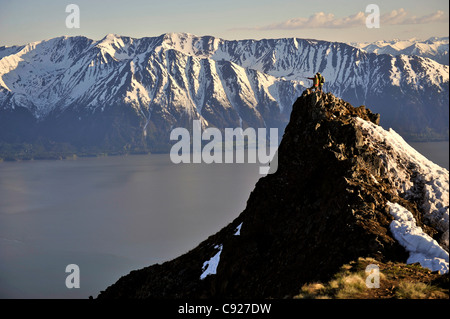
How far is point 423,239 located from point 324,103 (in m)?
16.6

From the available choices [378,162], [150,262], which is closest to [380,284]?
[378,162]

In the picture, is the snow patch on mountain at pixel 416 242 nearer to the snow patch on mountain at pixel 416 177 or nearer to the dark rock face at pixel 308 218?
the dark rock face at pixel 308 218

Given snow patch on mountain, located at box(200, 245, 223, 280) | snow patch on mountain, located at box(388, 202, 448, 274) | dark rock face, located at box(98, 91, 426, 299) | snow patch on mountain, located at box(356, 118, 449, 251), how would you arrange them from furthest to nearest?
snow patch on mountain, located at box(200, 245, 223, 280) < snow patch on mountain, located at box(356, 118, 449, 251) < dark rock face, located at box(98, 91, 426, 299) < snow patch on mountain, located at box(388, 202, 448, 274)

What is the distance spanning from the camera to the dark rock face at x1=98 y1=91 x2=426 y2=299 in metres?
35.4

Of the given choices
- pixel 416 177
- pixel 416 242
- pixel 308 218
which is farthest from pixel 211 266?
pixel 416 242

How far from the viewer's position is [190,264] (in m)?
52.7

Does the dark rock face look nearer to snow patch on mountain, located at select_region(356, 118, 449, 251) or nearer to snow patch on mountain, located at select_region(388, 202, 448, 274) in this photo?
snow patch on mountain, located at select_region(388, 202, 448, 274)

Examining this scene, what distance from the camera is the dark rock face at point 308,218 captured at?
35.4 m

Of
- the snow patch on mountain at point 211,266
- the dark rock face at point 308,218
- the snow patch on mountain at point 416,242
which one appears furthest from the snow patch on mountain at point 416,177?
the snow patch on mountain at point 211,266

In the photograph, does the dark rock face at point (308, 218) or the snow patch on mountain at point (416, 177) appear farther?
the snow patch on mountain at point (416, 177)

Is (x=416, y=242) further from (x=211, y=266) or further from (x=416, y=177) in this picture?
(x=211, y=266)

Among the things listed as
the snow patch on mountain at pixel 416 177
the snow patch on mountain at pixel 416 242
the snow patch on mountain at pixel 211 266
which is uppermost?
the snow patch on mountain at pixel 416 177

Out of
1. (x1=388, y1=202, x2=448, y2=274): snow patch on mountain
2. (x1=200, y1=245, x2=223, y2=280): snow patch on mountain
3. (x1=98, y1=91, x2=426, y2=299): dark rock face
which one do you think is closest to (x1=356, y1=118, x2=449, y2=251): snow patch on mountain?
(x1=98, y1=91, x2=426, y2=299): dark rock face

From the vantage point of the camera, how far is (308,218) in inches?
1601
